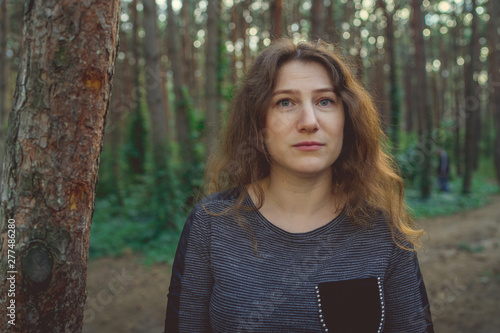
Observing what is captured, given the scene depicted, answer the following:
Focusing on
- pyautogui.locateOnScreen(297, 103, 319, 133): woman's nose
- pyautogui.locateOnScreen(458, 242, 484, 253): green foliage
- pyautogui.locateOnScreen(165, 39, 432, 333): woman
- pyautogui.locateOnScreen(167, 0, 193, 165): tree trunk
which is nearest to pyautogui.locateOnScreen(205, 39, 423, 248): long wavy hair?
pyautogui.locateOnScreen(165, 39, 432, 333): woman

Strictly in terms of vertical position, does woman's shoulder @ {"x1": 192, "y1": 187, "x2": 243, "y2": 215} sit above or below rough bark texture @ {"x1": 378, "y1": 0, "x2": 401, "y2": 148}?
below

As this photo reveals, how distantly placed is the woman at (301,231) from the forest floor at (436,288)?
3419 millimetres

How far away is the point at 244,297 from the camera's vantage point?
154 centimetres

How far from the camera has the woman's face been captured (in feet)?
5.37

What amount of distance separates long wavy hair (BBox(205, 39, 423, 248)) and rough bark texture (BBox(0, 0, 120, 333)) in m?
0.69

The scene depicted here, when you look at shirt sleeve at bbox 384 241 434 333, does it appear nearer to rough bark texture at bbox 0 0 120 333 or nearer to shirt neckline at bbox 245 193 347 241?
shirt neckline at bbox 245 193 347 241

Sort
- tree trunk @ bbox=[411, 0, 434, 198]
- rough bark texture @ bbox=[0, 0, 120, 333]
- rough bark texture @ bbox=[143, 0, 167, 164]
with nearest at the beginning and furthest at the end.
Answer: rough bark texture @ bbox=[0, 0, 120, 333]
rough bark texture @ bbox=[143, 0, 167, 164]
tree trunk @ bbox=[411, 0, 434, 198]

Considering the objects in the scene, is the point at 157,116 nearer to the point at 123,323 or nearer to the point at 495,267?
the point at 123,323

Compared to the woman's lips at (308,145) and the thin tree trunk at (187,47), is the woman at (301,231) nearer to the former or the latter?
the woman's lips at (308,145)

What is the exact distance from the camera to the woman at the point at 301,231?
1.54m

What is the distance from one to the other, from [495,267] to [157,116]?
6.80 m

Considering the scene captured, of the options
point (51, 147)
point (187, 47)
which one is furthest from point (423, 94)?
point (187, 47)

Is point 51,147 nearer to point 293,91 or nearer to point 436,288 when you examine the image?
point 293,91

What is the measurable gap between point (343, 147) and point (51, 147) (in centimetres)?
131
